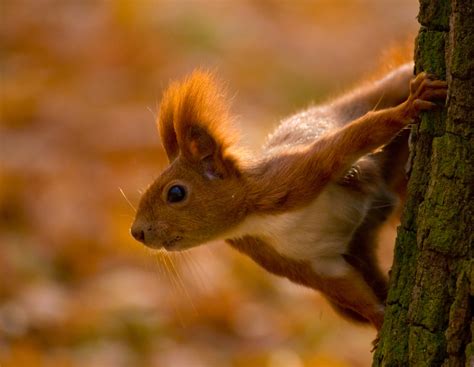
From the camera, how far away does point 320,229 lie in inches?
115

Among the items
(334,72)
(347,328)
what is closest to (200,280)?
(347,328)

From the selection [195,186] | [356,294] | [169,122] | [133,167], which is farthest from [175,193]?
[133,167]

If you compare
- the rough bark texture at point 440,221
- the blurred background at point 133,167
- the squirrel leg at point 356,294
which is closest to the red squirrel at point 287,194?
the squirrel leg at point 356,294

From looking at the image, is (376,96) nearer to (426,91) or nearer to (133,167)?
(426,91)

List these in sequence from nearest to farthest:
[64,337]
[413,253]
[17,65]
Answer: [413,253]
[64,337]
[17,65]

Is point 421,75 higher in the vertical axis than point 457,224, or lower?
higher

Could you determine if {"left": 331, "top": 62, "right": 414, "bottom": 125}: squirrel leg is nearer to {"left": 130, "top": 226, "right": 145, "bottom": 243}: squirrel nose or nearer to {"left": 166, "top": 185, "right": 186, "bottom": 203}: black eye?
{"left": 166, "top": 185, "right": 186, "bottom": 203}: black eye

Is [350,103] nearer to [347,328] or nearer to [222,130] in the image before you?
[222,130]

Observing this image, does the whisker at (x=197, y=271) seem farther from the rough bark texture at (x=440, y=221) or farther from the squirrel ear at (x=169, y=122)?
the rough bark texture at (x=440, y=221)

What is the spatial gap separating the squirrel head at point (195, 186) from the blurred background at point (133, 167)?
0.48 ft

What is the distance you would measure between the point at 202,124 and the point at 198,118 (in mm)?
22

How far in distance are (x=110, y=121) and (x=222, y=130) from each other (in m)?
3.74

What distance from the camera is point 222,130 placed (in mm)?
3098

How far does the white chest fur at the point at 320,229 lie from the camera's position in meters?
2.91
